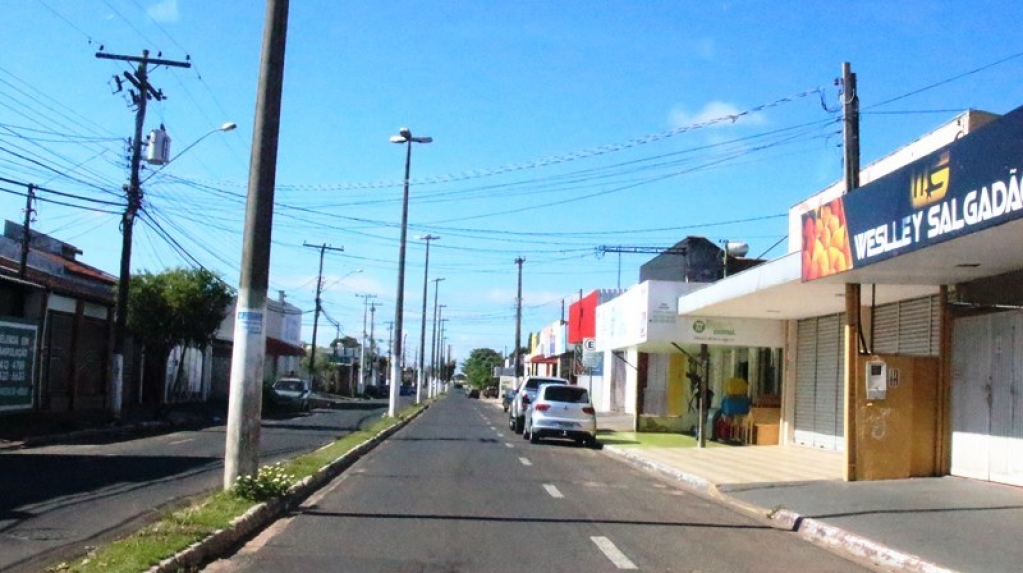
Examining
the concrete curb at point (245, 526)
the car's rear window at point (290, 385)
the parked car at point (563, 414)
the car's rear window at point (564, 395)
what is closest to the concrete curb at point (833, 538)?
the concrete curb at point (245, 526)

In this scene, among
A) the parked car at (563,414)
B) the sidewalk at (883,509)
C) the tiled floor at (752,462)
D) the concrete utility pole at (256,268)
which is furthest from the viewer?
the parked car at (563,414)

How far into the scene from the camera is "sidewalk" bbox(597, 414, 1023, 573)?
977 cm

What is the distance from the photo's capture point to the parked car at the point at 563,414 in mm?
26281

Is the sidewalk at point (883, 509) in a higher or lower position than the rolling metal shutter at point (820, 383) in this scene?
lower

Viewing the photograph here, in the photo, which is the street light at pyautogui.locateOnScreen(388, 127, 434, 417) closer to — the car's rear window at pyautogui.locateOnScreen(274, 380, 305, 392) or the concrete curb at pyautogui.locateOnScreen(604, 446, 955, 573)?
the car's rear window at pyautogui.locateOnScreen(274, 380, 305, 392)

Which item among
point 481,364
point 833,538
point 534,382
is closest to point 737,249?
point 534,382

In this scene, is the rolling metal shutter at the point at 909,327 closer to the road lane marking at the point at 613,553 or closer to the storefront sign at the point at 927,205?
the storefront sign at the point at 927,205

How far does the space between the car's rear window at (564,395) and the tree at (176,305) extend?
13.5 metres

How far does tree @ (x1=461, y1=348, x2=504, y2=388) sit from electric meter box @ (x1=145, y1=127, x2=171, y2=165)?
111 metres

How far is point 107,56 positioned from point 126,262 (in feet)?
21.8

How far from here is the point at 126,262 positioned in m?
27.8

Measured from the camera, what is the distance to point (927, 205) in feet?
39.5

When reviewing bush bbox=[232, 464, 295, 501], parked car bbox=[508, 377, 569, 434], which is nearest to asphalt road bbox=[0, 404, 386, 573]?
bush bbox=[232, 464, 295, 501]

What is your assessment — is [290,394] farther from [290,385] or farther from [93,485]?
[93,485]
